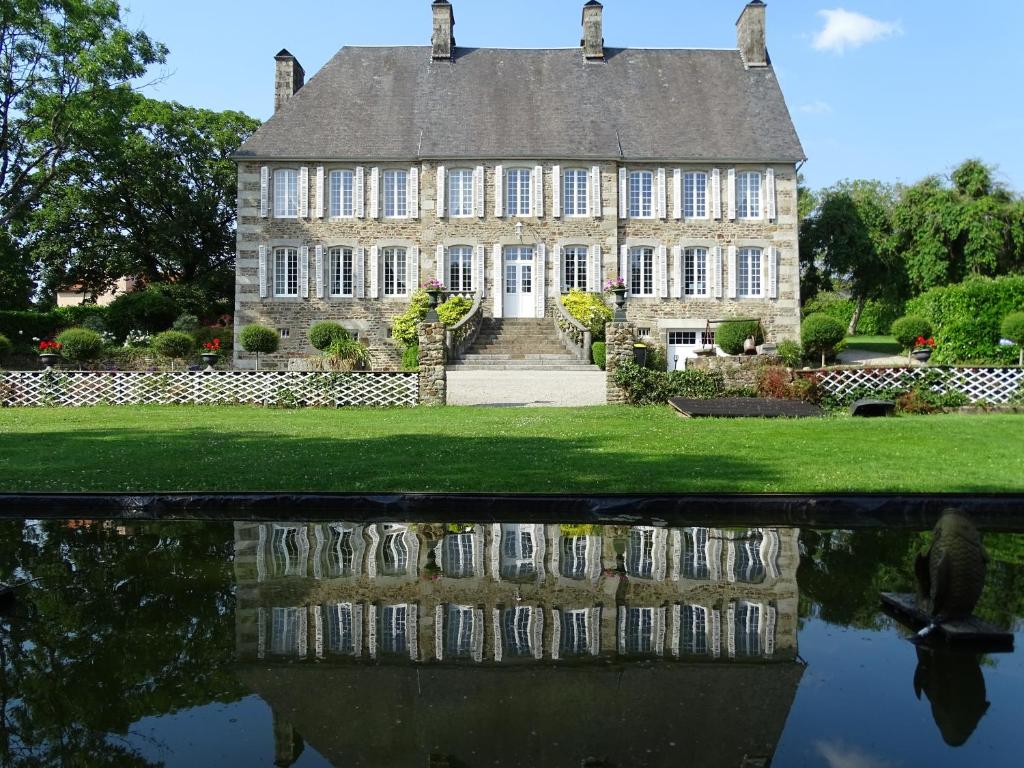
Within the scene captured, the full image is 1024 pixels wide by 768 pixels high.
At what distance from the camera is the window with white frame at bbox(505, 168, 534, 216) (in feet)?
86.4

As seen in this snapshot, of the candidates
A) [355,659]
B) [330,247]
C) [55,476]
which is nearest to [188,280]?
[330,247]

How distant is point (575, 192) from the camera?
26406mm

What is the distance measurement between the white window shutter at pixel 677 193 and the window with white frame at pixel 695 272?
3.94 feet

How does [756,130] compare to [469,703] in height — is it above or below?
above

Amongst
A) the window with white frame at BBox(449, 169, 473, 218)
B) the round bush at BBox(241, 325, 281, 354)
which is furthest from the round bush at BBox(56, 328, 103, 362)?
the window with white frame at BBox(449, 169, 473, 218)

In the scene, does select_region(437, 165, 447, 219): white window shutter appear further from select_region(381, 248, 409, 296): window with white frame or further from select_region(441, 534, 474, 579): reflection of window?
select_region(441, 534, 474, 579): reflection of window

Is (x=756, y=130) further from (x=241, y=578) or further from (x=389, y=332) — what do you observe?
(x=241, y=578)

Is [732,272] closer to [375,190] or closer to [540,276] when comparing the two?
[540,276]

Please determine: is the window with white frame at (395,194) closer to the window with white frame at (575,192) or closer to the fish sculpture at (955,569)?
the window with white frame at (575,192)

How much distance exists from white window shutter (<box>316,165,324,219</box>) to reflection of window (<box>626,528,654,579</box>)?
71.5 ft

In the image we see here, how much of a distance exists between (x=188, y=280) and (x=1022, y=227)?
31888mm

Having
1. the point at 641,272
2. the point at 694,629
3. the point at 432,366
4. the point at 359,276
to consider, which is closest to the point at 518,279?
the point at 641,272

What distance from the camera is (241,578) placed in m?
5.48

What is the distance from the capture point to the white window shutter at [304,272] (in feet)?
86.4
